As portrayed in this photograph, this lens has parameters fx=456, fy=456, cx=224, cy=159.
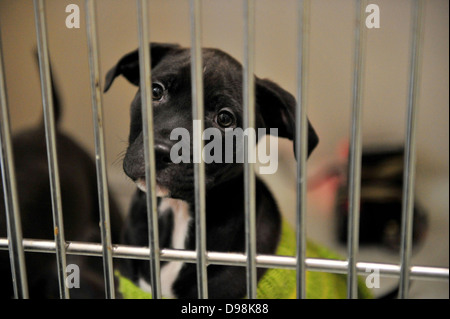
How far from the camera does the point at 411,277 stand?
23.8 inches

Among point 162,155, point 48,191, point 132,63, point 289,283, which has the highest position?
point 132,63

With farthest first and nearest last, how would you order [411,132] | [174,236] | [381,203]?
[381,203], [174,236], [411,132]

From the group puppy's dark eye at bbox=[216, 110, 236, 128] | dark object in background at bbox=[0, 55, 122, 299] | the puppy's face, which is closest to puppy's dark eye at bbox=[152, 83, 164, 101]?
the puppy's face

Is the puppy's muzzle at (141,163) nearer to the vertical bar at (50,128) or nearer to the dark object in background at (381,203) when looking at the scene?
the vertical bar at (50,128)

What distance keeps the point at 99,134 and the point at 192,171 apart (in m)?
0.14

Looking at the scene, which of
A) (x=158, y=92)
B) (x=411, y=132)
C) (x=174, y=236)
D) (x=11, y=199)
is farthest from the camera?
(x=174, y=236)

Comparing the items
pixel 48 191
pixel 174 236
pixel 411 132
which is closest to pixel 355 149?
pixel 411 132

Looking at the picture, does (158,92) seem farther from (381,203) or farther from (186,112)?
(381,203)

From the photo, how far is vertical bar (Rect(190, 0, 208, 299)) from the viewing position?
0.56 metres

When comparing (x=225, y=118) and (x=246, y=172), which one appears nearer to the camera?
(x=246, y=172)

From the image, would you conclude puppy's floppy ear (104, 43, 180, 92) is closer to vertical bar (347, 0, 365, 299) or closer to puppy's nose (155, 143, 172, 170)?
puppy's nose (155, 143, 172, 170)

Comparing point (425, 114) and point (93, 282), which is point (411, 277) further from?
point (93, 282)

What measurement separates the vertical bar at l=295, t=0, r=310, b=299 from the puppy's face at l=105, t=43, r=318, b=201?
0.12 m

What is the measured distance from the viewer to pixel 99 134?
604 millimetres
